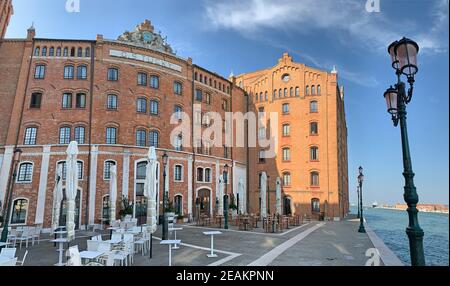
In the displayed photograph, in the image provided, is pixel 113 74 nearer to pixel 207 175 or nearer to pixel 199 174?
pixel 199 174

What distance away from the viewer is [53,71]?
23281mm

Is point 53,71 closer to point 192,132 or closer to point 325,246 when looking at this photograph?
point 192,132

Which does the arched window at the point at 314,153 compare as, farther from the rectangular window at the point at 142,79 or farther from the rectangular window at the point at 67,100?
the rectangular window at the point at 67,100

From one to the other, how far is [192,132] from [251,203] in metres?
11.9

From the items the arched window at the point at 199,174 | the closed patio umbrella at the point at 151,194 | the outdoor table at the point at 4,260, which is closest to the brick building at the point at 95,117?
the arched window at the point at 199,174

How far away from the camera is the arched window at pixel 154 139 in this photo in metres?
25.3

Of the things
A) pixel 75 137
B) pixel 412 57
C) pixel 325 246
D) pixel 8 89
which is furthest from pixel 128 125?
pixel 412 57

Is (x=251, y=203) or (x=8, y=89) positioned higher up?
(x=8, y=89)

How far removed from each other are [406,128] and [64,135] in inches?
920

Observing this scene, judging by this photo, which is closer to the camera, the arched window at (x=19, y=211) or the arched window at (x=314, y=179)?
the arched window at (x=19, y=211)

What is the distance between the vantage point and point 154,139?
25562mm

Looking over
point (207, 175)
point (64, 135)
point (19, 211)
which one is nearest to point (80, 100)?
point (64, 135)

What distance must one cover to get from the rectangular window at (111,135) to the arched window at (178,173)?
583 centimetres

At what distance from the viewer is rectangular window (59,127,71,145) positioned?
885 inches
